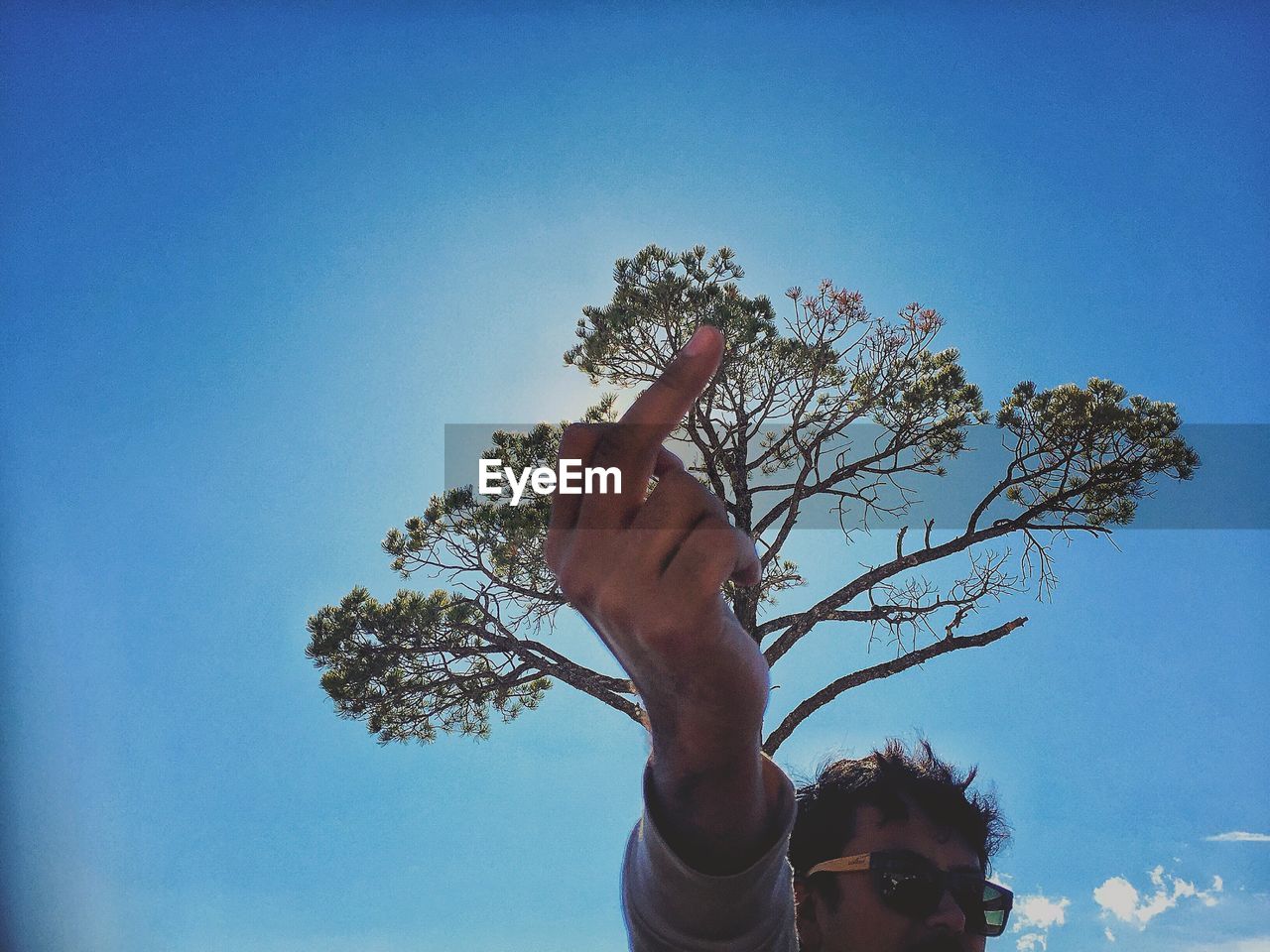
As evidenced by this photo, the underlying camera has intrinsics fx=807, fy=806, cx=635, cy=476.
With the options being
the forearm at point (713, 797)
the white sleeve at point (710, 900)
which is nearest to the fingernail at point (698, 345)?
the forearm at point (713, 797)

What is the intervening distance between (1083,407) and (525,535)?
486 centimetres

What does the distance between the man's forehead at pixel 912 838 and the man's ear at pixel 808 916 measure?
0.54ft

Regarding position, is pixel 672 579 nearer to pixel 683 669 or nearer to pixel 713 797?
pixel 683 669

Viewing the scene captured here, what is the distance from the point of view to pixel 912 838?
244 cm

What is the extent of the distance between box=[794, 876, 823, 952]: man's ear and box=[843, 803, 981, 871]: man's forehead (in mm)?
165

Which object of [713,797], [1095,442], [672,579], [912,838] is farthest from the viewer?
[1095,442]

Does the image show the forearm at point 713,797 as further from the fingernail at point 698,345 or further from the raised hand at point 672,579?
the fingernail at point 698,345

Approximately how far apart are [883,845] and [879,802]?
132 mm

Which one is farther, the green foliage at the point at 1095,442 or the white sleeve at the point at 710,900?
the green foliage at the point at 1095,442

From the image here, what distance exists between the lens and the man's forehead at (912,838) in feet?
7.93

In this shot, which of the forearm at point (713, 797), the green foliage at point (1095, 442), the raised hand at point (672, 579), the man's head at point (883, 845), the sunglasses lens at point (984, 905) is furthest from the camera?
the green foliage at point (1095, 442)

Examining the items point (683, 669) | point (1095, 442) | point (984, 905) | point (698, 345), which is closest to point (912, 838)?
point (984, 905)

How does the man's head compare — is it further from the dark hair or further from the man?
the man

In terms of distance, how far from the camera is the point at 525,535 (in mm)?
6938
